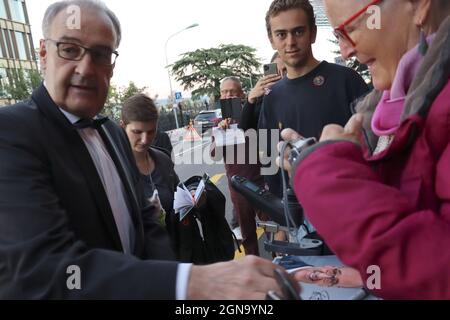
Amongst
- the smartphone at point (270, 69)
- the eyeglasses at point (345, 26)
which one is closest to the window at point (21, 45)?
the smartphone at point (270, 69)

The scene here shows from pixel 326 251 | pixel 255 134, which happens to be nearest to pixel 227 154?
pixel 255 134

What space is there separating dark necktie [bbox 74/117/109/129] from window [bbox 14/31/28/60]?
137 feet

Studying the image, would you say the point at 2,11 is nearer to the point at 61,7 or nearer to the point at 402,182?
the point at 61,7

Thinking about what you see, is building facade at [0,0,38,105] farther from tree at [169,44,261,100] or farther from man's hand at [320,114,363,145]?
man's hand at [320,114,363,145]

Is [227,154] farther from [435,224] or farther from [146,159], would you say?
[435,224]

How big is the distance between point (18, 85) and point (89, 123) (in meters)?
32.4

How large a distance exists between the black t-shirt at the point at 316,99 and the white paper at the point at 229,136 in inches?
20.3

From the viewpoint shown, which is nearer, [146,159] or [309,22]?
[309,22]

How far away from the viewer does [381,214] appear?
710mm

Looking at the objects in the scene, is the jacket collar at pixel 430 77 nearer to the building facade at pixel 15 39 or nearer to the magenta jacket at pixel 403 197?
the magenta jacket at pixel 403 197

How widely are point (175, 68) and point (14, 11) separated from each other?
753 inches

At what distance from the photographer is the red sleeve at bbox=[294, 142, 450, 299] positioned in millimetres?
696

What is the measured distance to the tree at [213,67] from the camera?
5034 cm

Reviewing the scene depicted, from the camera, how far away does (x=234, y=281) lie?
802 millimetres
